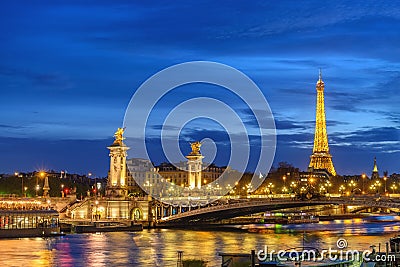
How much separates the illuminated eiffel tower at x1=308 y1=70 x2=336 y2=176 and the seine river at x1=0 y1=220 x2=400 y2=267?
6286cm

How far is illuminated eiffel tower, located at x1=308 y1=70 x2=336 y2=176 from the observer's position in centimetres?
13312

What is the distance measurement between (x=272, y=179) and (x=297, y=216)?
39996 mm

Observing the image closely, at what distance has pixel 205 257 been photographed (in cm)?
4638

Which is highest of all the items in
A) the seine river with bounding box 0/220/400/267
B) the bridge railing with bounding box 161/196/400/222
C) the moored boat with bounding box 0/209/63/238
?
the bridge railing with bounding box 161/196/400/222

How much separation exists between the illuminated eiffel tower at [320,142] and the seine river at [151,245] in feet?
206

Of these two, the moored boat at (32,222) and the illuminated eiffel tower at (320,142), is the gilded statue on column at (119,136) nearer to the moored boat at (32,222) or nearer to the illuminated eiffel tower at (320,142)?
the moored boat at (32,222)

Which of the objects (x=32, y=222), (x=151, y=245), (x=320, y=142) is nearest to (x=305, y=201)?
(x=151, y=245)

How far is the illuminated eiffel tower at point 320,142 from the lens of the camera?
133125 millimetres

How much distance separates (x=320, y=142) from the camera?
138 meters

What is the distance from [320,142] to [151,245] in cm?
8495

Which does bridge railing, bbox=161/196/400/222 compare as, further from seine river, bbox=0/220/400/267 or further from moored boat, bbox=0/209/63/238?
moored boat, bbox=0/209/63/238

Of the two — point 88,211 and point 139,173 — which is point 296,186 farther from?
point 88,211

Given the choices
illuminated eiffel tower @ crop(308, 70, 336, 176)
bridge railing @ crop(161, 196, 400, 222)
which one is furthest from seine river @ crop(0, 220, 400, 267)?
illuminated eiffel tower @ crop(308, 70, 336, 176)

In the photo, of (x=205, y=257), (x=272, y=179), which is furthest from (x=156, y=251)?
(x=272, y=179)
